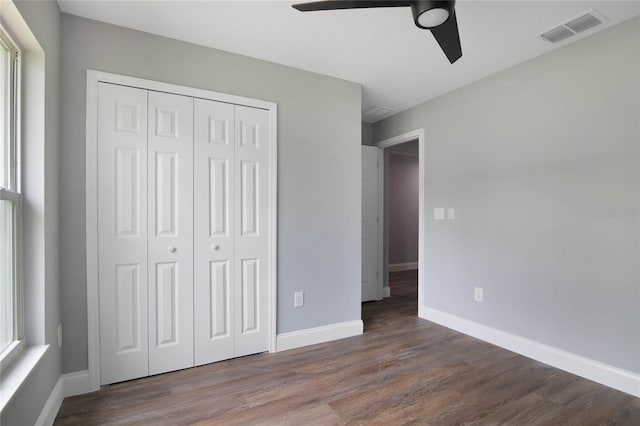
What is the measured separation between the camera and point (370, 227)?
408cm

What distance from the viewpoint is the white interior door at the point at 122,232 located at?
203 cm

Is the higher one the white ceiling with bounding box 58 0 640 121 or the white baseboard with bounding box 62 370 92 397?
the white ceiling with bounding box 58 0 640 121

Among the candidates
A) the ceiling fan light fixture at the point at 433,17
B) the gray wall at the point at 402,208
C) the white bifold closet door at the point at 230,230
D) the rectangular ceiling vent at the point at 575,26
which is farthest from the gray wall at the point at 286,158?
the gray wall at the point at 402,208

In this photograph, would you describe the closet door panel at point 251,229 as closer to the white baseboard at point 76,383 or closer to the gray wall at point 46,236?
the white baseboard at point 76,383

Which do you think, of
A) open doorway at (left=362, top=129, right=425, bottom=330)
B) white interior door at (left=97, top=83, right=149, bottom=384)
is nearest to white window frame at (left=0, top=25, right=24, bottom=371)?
white interior door at (left=97, top=83, right=149, bottom=384)

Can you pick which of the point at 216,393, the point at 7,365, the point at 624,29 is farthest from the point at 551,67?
the point at 7,365

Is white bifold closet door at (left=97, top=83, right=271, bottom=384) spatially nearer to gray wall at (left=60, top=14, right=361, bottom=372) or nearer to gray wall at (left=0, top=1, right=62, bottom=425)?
gray wall at (left=60, top=14, right=361, bottom=372)

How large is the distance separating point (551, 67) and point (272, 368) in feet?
10.5

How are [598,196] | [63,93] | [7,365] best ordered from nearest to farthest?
[7,365] → [63,93] → [598,196]

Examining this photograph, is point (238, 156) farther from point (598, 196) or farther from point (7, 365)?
point (598, 196)

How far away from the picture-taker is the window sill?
3.79ft

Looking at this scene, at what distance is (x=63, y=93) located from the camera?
1930mm

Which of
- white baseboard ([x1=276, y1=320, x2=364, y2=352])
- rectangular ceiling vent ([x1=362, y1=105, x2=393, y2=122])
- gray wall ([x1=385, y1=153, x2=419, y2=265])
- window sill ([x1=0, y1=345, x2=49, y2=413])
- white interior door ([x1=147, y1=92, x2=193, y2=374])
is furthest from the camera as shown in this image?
gray wall ([x1=385, y1=153, x2=419, y2=265])

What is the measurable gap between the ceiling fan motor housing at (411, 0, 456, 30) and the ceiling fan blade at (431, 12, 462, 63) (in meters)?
0.09
